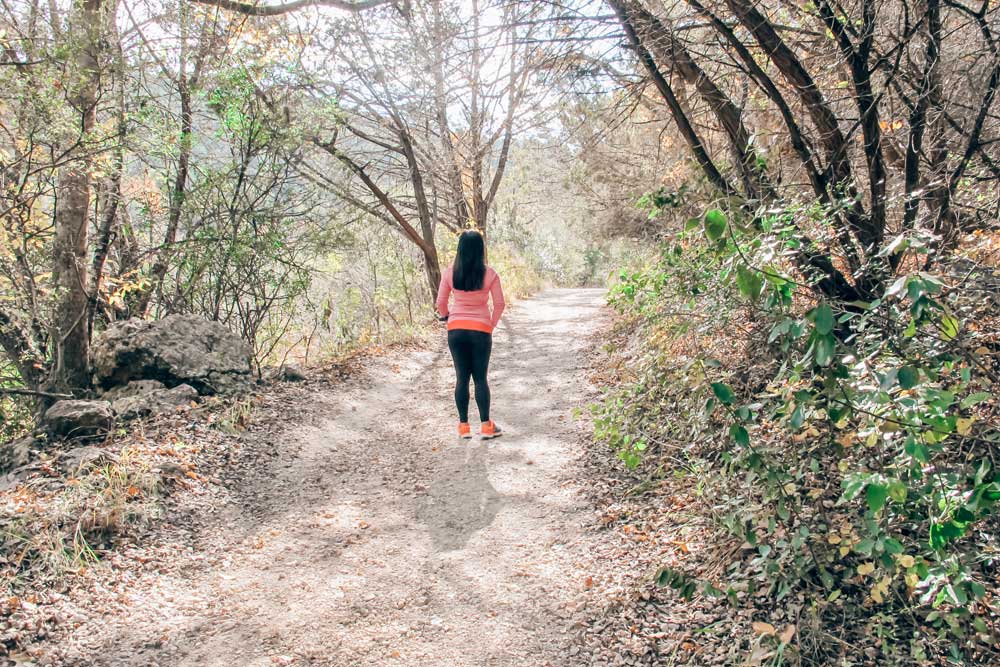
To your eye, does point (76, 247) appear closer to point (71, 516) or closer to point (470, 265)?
point (71, 516)

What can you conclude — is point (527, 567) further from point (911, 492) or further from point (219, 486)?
point (219, 486)

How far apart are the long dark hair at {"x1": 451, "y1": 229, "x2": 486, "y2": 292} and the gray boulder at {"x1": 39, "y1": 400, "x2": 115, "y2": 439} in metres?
3.37

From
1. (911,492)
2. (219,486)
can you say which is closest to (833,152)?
(911,492)

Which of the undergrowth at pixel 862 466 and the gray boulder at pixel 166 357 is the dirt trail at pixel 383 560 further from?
the gray boulder at pixel 166 357

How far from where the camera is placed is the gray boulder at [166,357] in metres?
6.16

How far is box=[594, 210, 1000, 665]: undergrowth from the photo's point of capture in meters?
1.90

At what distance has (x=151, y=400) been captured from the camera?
5754 millimetres

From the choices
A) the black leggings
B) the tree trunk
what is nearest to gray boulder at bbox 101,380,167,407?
the tree trunk

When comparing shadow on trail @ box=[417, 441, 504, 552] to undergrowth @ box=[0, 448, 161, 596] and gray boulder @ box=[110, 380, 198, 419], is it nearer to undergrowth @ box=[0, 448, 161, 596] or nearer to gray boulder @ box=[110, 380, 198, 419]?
undergrowth @ box=[0, 448, 161, 596]

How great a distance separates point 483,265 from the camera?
5594mm

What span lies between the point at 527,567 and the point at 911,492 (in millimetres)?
2169

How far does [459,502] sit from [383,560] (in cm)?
95

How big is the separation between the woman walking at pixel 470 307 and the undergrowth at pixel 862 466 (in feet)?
6.18

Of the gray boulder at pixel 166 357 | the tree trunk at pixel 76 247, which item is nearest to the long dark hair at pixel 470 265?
the gray boulder at pixel 166 357
